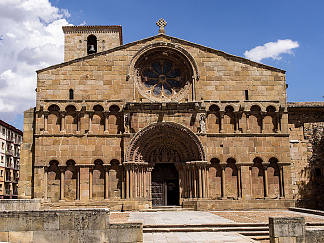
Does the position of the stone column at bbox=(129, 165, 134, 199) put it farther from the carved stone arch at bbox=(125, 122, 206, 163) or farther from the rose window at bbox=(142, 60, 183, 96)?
the rose window at bbox=(142, 60, 183, 96)

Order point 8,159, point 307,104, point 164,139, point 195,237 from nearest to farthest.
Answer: point 195,237 → point 164,139 → point 307,104 → point 8,159

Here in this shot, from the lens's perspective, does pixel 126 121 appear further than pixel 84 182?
Yes

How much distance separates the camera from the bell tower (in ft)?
106

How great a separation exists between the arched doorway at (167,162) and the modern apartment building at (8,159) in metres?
35.7

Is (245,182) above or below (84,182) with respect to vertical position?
below

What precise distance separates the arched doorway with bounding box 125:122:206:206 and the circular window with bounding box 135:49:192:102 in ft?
7.57

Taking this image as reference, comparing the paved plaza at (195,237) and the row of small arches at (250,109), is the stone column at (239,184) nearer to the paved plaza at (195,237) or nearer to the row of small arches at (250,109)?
the row of small arches at (250,109)

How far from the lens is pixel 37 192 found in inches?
789

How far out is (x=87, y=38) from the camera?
108 ft

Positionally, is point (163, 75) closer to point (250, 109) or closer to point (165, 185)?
point (250, 109)

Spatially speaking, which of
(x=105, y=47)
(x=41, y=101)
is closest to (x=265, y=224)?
(x=41, y=101)

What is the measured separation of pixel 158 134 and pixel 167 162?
1.73 metres

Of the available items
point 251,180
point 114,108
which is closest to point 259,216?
point 251,180

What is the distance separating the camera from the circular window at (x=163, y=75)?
72.7 ft
